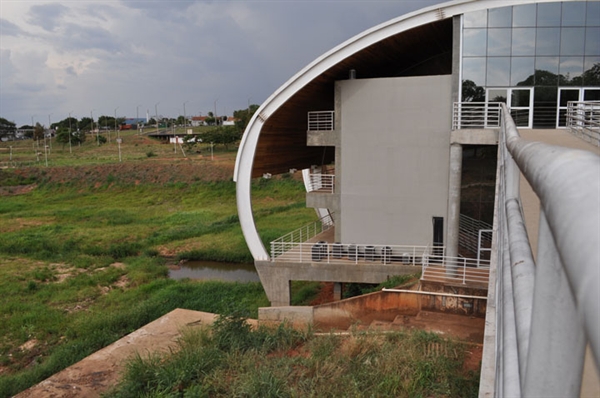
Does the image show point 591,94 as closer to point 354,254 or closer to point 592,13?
point 592,13

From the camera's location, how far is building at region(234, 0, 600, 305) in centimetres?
1491

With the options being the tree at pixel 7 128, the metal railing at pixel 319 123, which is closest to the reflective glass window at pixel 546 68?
the metal railing at pixel 319 123

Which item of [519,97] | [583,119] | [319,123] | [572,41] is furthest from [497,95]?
[319,123]

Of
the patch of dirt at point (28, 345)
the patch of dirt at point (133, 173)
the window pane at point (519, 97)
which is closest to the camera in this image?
the window pane at point (519, 97)

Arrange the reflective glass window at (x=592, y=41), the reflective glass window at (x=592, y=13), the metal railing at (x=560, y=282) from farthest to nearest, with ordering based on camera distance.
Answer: the reflective glass window at (x=592, y=41) → the reflective glass window at (x=592, y=13) → the metal railing at (x=560, y=282)

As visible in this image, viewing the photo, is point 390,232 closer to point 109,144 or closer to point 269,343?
point 269,343

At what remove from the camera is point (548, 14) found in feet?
48.4

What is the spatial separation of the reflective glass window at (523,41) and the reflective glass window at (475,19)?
3.06 ft

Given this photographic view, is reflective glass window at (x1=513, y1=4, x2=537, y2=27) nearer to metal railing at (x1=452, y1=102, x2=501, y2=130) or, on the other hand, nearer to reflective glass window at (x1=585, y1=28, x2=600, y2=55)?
reflective glass window at (x1=585, y1=28, x2=600, y2=55)

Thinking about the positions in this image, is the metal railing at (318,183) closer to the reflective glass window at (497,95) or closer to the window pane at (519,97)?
the reflective glass window at (497,95)

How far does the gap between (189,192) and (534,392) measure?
48094 mm

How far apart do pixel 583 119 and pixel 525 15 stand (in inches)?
189

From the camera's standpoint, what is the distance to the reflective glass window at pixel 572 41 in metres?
14.7

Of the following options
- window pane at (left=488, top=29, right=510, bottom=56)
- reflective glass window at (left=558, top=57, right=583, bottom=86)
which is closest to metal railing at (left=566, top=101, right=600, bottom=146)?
reflective glass window at (left=558, top=57, right=583, bottom=86)
